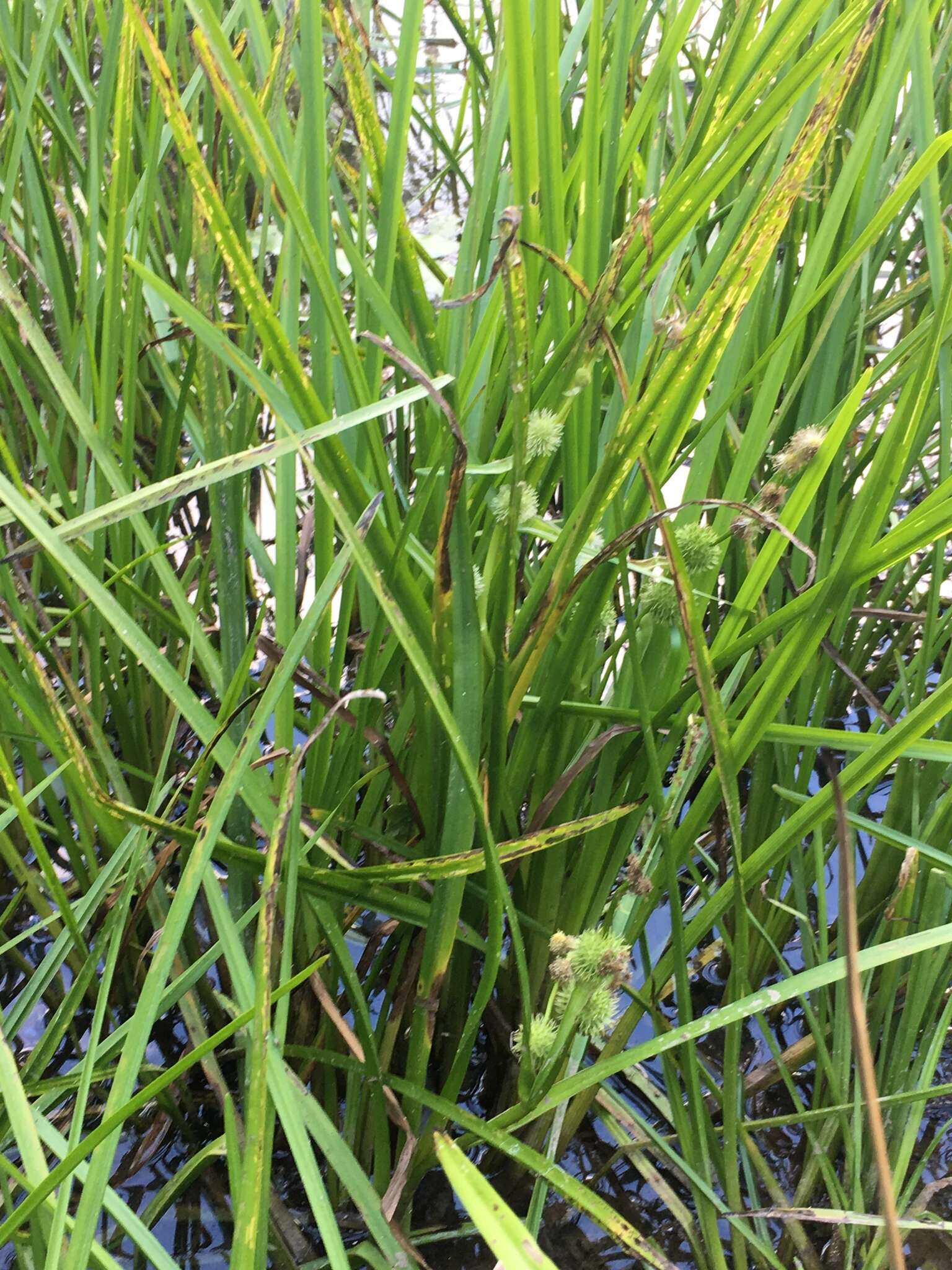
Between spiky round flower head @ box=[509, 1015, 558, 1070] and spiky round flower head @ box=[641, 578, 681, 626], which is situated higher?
spiky round flower head @ box=[641, 578, 681, 626]

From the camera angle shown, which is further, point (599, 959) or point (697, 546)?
point (697, 546)

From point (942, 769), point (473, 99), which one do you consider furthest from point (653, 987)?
point (473, 99)

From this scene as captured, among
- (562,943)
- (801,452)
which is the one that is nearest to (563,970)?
(562,943)

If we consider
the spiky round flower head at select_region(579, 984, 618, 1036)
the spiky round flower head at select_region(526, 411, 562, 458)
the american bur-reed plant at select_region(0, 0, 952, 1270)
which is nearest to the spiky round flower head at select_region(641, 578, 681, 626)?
the american bur-reed plant at select_region(0, 0, 952, 1270)

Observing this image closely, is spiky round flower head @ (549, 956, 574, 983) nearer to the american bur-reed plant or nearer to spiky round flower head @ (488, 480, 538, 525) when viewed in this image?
the american bur-reed plant

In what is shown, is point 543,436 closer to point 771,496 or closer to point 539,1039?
point 771,496

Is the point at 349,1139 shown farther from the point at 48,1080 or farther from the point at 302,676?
the point at 302,676

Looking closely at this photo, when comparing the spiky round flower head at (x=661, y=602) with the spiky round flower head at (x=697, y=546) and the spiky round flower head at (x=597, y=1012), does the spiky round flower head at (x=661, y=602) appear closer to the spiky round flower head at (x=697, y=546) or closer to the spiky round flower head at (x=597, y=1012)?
the spiky round flower head at (x=697, y=546)
